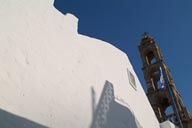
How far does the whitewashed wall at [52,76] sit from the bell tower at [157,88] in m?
17.4

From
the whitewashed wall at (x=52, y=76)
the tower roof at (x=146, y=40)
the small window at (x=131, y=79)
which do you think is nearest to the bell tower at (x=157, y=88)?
the tower roof at (x=146, y=40)

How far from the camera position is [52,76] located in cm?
486

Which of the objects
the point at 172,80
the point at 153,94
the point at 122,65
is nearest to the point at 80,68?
the point at 122,65

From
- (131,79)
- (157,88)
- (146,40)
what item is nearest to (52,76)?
(131,79)

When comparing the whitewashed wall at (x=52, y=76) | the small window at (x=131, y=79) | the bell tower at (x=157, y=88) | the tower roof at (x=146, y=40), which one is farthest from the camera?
the tower roof at (x=146, y=40)

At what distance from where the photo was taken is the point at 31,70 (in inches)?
170

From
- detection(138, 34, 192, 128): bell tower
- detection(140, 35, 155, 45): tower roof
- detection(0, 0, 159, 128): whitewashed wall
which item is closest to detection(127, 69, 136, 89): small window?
detection(0, 0, 159, 128): whitewashed wall

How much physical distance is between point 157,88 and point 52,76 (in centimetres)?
2462

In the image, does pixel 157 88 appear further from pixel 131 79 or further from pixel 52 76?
pixel 52 76

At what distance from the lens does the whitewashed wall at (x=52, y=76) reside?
3.88 m

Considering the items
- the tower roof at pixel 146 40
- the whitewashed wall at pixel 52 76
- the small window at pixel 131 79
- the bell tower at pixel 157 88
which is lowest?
the whitewashed wall at pixel 52 76

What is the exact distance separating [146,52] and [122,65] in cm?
2288

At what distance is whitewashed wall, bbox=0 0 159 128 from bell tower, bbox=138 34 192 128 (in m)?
17.4

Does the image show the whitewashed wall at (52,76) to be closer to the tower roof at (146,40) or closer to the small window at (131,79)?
the small window at (131,79)
